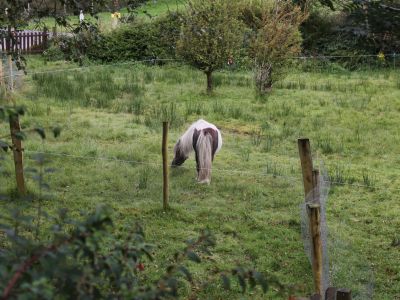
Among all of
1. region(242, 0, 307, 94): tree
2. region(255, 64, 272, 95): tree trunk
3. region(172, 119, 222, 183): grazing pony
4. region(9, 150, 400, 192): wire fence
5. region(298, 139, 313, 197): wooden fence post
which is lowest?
region(9, 150, 400, 192): wire fence

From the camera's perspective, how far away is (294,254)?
22.7 feet

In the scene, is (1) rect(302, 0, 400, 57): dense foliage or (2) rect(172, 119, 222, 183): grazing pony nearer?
(1) rect(302, 0, 400, 57): dense foliage

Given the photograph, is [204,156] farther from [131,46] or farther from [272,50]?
[131,46]

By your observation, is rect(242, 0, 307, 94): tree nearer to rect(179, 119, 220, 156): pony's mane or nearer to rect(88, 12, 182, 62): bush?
rect(88, 12, 182, 62): bush

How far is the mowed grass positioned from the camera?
6.82 m

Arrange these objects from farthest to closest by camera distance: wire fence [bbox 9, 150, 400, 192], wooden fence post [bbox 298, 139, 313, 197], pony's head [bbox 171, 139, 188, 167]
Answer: pony's head [bbox 171, 139, 188, 167]
wire fence [bbox 9, 150, 400, 192]
wooden fence post [bbox 298, 139, 313, 197]

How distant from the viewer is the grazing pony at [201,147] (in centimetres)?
918

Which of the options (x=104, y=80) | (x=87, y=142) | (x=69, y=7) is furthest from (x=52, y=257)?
(x=104, y=80)

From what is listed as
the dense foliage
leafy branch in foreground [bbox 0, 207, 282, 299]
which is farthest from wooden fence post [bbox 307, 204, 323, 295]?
leafy branch in foreground [bbox 0, 207, 282, 299]

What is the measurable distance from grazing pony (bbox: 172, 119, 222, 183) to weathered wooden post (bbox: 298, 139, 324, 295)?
3.20 meters

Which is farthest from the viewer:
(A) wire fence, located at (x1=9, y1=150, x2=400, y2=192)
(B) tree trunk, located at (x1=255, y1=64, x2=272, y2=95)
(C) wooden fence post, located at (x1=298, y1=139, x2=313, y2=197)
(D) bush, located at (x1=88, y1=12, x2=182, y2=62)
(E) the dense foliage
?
(D) bush, located at (x1=88, y1=12, x2=182, y2=62)

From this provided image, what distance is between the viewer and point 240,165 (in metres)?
10.1

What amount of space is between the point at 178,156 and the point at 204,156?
82 centimetres

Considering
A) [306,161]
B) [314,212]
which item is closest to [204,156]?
[306,161]
